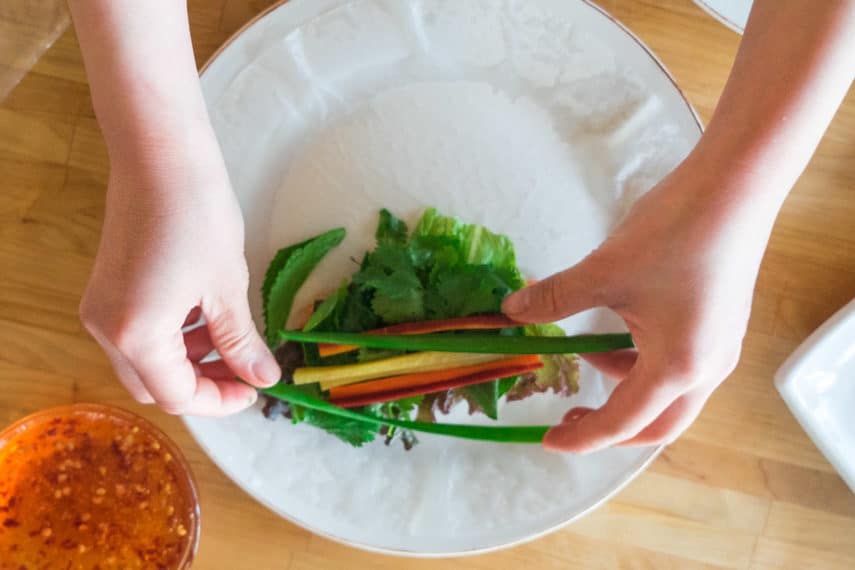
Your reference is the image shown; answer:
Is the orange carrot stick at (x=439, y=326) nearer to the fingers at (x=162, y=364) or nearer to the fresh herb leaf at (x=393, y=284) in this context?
the fresh herb leaf at (x=393, y=284)

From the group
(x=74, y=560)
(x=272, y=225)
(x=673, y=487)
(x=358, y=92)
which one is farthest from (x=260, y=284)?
(x=673, y=487)

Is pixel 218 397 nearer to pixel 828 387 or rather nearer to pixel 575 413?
pixel 575 413

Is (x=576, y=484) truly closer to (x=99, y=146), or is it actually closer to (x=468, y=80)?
(x=468, y=80)

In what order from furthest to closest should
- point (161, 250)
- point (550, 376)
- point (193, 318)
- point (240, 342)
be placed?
point (550, 376) → point (193, 318) → point (240, 342) → point (161, 250)

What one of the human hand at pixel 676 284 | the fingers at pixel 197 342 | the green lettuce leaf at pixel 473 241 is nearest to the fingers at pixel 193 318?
the fingers at pixel 197 342

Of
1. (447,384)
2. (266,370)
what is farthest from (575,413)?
(266,370)

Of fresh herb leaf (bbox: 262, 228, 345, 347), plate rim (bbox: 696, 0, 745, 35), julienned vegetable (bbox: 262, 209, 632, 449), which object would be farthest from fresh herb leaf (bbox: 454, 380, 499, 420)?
plate rim (bbox: 696, 0, 745, 35)
